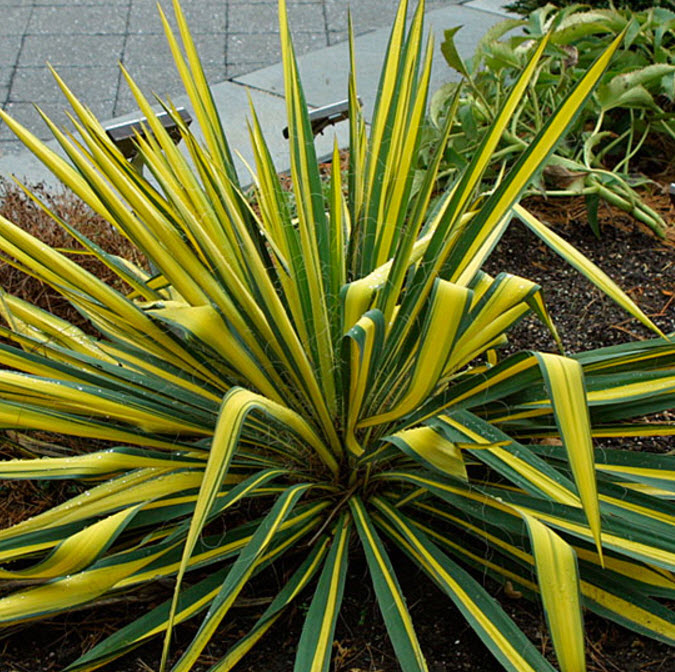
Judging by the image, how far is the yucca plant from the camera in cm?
122

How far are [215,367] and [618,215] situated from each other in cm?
142

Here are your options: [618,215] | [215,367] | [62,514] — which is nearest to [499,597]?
[215,367]

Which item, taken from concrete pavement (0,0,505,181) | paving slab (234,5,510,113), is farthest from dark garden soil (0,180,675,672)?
paving slab (234,5,510,113)

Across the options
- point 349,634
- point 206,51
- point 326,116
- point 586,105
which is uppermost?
point 206,51

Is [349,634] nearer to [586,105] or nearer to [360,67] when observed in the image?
[586,105]

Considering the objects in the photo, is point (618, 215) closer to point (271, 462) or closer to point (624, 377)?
point (624, 377)

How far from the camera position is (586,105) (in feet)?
7.79

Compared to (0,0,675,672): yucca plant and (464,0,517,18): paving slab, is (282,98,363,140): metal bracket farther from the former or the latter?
(464,0,517,18): paving slab

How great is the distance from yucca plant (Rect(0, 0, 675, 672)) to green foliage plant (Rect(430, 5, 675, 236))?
0.82 m

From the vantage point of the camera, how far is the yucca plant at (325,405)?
122cm

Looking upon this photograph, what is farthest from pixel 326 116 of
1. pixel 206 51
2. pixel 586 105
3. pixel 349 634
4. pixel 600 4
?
pixel 206 51

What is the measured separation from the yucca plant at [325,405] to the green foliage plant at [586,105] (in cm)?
82

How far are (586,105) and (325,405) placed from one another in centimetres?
143

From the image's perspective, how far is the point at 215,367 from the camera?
1.46 metres
